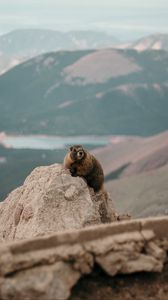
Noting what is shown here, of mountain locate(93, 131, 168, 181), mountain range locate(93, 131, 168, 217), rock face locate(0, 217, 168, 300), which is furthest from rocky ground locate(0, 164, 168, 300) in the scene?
mountain locate(93, 131, 168, 181)

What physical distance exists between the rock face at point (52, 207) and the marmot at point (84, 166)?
0.18 m

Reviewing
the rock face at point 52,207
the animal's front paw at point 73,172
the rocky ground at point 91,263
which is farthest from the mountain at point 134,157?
the rocky ground at point 91,263

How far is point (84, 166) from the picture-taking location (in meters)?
13.5

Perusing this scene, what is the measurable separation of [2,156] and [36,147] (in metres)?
20.0

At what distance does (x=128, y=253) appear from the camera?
24.7ft

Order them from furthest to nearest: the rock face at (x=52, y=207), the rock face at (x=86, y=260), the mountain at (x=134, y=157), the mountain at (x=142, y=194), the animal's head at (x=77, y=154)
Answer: the mountain at (x=134, y=157) → the mountain at (x=142, y=194) → the animal's head at (x=77, y=154) → the rock face at (x=52, y=207) → the rock face at (x=86, y=260)

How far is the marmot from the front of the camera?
527 inches

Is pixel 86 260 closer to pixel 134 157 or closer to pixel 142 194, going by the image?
pixel 142 194

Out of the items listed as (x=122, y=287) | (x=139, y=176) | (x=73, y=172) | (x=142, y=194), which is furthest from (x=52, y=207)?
(x=139, y=176)

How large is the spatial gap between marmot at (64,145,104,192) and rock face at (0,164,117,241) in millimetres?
183

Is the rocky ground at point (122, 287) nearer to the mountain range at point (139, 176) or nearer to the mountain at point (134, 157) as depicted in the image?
the mountain range at point (139, 176)

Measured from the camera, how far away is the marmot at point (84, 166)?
13.4 meters

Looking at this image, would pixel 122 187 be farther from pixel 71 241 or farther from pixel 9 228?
pixel 71 241

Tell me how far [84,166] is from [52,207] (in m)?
1.71
